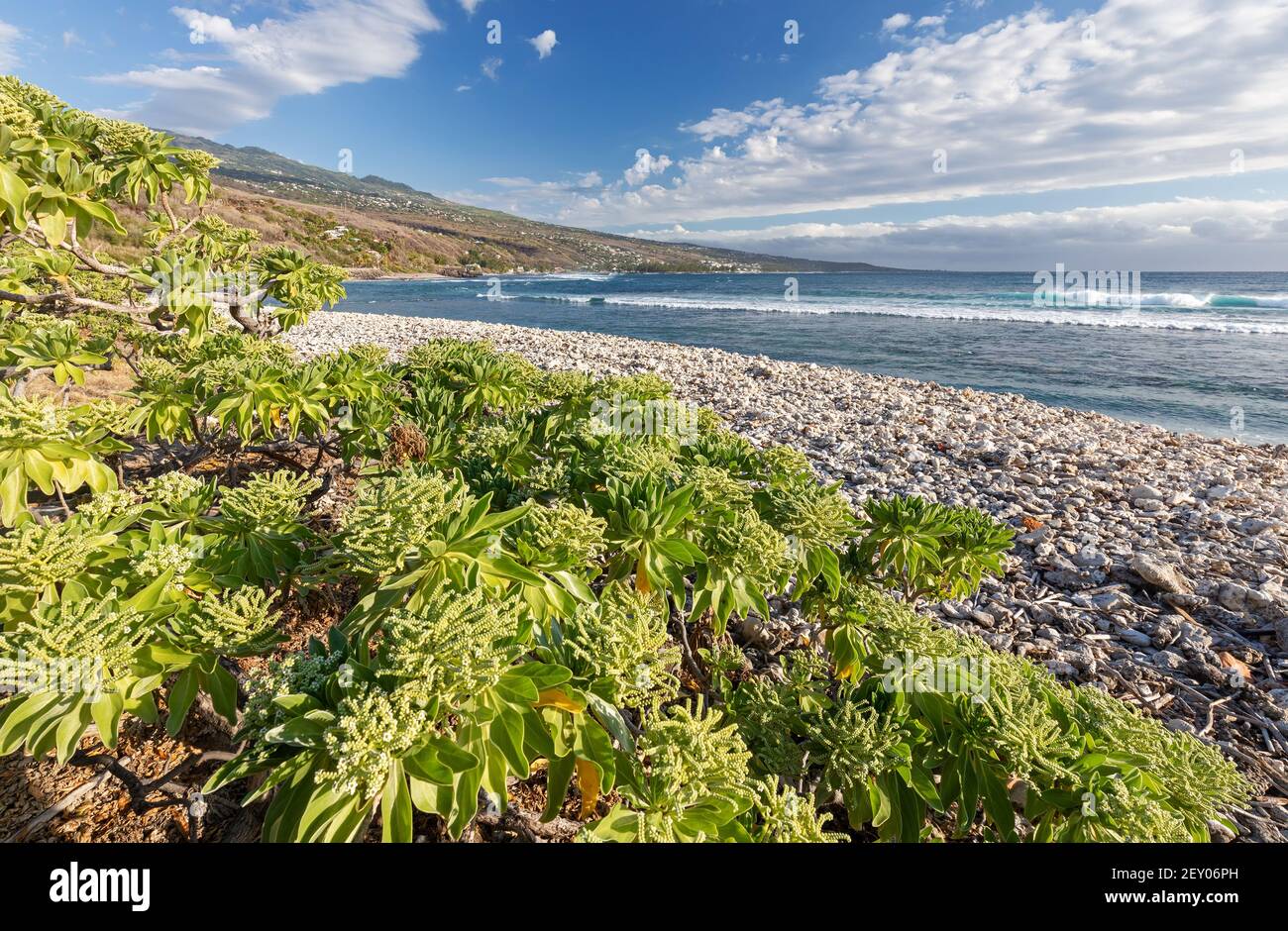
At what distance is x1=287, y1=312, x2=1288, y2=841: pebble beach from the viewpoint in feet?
10.3

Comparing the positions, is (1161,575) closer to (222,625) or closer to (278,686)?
(278,686)

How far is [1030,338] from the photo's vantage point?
23.4 meters

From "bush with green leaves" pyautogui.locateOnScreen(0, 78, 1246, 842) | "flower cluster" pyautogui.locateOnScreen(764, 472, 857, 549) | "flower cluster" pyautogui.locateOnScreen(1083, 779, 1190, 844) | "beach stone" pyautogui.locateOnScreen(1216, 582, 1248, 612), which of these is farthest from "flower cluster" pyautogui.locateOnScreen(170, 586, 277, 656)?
"beach stone" pyautogui.locateOnScreen(1216, 582, 1248, 612)

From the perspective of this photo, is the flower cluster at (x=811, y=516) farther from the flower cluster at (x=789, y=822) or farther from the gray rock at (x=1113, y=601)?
the gray rock at (x=1113, y=601)

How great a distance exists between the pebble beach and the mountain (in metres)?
35.5

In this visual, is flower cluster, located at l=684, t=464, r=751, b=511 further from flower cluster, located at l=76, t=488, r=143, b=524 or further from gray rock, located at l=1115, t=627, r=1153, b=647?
gray rock, located at l=1115, t=627, r=1153, b=647

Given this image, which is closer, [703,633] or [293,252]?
[703,633]

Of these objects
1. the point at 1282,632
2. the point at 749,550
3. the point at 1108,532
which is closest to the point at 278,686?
the point at 749,550

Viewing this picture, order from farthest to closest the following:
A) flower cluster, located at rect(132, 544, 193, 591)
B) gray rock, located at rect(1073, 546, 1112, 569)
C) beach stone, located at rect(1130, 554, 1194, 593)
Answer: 1. gray rock, located at rect(1073, 546, 1112, 569)
2. beach stone, located at rect(1130, 554, 1194, 593)
3. flower cluster, located at rect(132, 544, 193, 591)

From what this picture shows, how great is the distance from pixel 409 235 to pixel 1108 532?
9526cm
